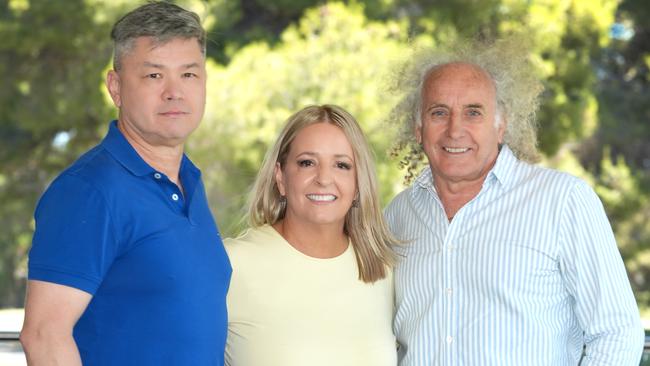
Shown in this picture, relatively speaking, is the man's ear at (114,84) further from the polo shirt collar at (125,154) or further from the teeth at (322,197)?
the teeth at (322,197)

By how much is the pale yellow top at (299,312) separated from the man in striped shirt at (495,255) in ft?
0.35

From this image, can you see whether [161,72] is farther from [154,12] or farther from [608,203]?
[608,203]

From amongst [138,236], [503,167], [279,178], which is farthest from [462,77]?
[138,236]

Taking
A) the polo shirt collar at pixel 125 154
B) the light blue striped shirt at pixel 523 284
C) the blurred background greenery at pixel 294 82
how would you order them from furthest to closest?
the blurred background greenery at pixel 294 82, the light blue striped shirt at pixel 523 284, the polo shirt collar at pixel 125 154

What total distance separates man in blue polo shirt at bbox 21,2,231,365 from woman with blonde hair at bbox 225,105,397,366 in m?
→ 0.24

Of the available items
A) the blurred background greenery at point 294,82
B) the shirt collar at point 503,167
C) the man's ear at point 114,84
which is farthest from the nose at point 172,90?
the blurred background greenery at point 294,82

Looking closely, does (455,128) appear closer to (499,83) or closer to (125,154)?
(499,83)

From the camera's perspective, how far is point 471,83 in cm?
256

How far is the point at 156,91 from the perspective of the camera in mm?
2074

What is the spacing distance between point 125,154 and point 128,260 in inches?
9.6

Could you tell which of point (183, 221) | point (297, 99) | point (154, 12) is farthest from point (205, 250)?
point (297, 99)

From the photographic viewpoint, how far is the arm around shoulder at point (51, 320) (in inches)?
71.3

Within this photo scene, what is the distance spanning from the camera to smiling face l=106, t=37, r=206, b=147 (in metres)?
2.06

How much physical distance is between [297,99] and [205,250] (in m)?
6.29
